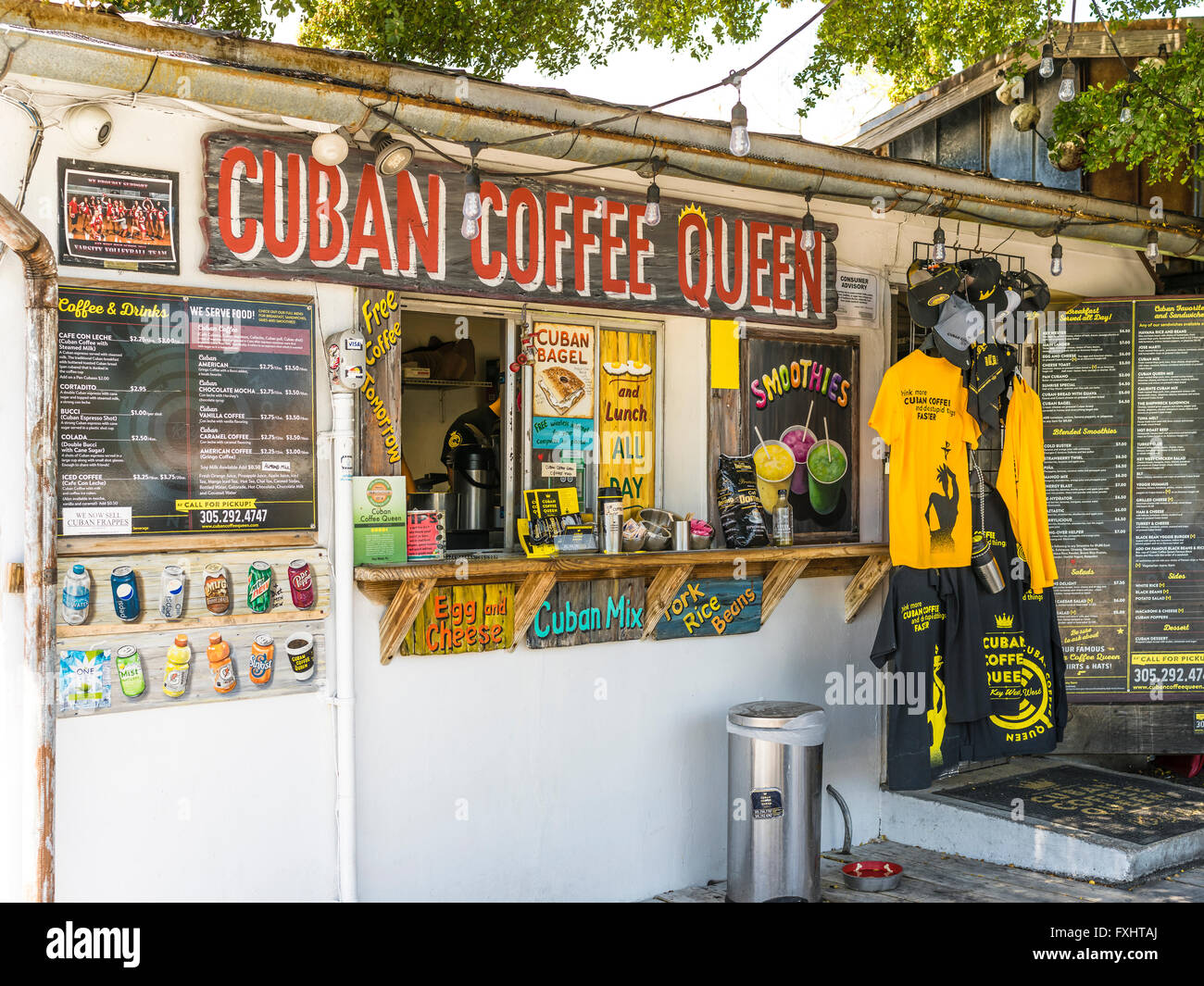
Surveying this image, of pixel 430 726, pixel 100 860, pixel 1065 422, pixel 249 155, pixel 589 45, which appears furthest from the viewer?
pixel 589 45

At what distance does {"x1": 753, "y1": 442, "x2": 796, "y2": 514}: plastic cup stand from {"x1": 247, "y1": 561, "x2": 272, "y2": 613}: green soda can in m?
2.51

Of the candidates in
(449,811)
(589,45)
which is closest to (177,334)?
(449,811)

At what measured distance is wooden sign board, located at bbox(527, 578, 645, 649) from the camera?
16.0ft

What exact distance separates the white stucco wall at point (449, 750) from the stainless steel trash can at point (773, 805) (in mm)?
377

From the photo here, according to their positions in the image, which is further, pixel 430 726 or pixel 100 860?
pixel 430 726

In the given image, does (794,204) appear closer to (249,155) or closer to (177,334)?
(249,155)

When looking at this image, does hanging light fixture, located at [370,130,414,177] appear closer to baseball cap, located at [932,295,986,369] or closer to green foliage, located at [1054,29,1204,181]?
baseball cap, located at [932,295,986,369]

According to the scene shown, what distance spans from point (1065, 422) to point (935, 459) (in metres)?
1.46

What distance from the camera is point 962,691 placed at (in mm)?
5684

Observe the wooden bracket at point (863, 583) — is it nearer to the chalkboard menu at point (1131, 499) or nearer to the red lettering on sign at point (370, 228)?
the chalkboard menu at point (1131, 499)

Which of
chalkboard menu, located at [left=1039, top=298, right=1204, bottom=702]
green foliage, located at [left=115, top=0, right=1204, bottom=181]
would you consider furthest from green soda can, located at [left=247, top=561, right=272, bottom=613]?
chalkboard menu, located at [left=1039, top=298, right=1204, bottom=702]

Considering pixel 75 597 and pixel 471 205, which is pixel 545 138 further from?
pixel 75 597

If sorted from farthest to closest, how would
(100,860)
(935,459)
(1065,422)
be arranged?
(1065,422), (935,459), (100,860)
